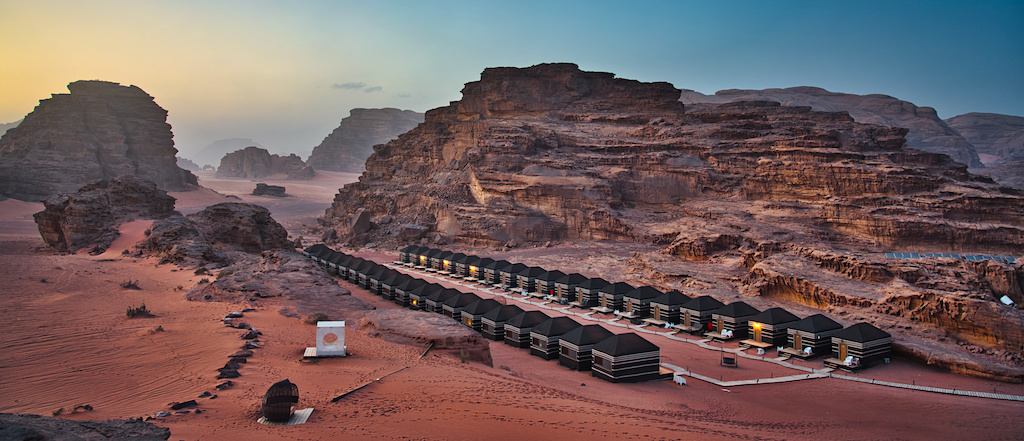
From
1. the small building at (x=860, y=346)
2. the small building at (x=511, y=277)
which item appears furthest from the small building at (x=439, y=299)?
the small building at (x=860, y=346)

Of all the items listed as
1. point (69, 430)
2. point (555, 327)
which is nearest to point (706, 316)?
point (555, 327)

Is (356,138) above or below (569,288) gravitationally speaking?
above

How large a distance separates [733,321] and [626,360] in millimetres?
7095

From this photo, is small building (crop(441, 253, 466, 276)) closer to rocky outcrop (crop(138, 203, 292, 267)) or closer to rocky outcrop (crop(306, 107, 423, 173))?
rocky outcrop (crop(138, 203, 292, 267))

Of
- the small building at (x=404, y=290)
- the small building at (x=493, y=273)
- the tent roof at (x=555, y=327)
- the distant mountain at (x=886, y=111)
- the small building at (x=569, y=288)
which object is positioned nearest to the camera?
the tent roof at (x=555, y=327)

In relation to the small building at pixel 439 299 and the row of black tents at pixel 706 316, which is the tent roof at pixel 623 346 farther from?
the small building at pixel 439 299

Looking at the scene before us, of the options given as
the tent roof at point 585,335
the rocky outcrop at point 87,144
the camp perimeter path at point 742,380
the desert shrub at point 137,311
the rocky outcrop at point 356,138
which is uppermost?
the rocky outcrop at point 356,138

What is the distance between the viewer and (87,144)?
56.9 metres

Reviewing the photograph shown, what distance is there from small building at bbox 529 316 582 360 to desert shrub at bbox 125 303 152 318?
1088 centimetres

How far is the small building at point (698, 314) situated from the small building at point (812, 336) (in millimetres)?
2905

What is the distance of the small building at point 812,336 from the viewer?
16750mm

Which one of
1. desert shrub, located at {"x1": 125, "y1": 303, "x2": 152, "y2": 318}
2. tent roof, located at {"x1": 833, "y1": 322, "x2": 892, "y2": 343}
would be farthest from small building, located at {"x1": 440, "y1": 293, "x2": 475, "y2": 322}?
tent roof, located at {"x1": 833, "y1": 322, "x2": 892, "y2": 343}

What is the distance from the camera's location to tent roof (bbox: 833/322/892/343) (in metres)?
15.9

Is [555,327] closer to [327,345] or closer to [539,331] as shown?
[539,331]
